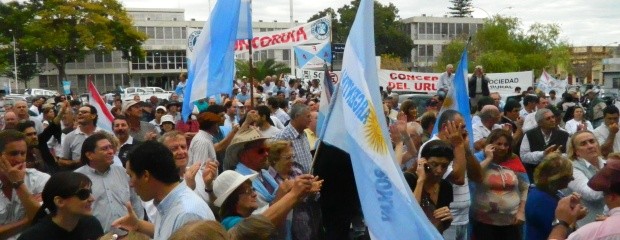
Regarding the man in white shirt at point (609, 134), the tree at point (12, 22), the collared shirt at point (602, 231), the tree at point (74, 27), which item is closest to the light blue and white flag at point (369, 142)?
the collared shirt at point (602, 231)

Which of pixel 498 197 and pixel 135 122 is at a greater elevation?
pixel 135 122

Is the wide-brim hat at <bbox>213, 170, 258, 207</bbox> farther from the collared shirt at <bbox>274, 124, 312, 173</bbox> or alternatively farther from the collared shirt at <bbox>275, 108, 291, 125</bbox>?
the collared shirt at <bbox>275, 108, 291, 125</bbox>

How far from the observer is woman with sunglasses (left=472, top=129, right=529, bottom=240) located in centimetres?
589

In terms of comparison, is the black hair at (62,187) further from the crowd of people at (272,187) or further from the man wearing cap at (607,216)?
the man wearing cap at (607,216)

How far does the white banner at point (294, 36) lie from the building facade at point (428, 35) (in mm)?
66544

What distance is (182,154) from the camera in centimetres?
536

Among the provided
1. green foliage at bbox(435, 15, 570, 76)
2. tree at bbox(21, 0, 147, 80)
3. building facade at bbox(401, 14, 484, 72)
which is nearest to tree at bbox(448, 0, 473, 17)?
building facade at bbox(401, 14, 484, 72)

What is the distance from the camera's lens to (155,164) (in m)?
3.66

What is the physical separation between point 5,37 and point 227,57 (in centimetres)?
5027

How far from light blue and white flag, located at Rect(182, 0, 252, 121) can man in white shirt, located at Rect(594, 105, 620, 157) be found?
154 inches

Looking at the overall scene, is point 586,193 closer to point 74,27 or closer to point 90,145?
point 90,145

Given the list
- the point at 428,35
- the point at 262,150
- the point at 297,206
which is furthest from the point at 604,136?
the point at 428,35

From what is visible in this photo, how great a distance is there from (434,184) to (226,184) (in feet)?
5.27

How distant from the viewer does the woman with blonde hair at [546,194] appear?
514cm
